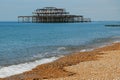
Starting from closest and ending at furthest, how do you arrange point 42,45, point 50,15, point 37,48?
point 37,48 < point 42,45 < point 50,15

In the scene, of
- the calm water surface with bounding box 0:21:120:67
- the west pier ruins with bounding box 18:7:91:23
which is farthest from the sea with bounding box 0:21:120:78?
the west pier ruins with bounding box 18:7:91:23

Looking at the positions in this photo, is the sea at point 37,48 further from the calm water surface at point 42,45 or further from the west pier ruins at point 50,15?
the west pier ruins at point 50,15

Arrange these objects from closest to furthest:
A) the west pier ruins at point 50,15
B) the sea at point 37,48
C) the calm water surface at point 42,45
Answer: the sea at point 37,48, the calm water surface at point 42,45, the west pier ruins at point 50,15

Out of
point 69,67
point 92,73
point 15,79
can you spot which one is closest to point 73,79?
point 92,73

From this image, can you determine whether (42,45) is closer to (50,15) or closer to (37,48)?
(37,48)

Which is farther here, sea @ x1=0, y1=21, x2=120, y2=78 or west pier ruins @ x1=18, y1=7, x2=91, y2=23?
west pier ruins @ x1=18, y1=7, x2=91, y2=23

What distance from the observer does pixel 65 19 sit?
470 ft

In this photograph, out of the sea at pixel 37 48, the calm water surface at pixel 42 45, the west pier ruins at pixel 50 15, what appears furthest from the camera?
the west pier ruins at pixel 50 15

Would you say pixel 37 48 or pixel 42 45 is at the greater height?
pixel 37 48

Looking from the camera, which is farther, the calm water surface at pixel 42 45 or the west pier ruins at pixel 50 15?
the west pier ruins at pixel 50 15

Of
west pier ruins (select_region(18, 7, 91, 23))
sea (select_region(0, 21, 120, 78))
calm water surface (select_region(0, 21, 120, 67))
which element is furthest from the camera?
west pier ruins (select_region(18, 7, 91, 23))

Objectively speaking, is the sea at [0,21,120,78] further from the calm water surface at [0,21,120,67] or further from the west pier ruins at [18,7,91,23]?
the west pier ruins at [18,7,91,23]

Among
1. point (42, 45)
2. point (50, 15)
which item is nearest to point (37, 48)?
point (42, 45)

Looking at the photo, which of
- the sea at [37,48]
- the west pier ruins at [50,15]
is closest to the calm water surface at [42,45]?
the sea at [37,48]
